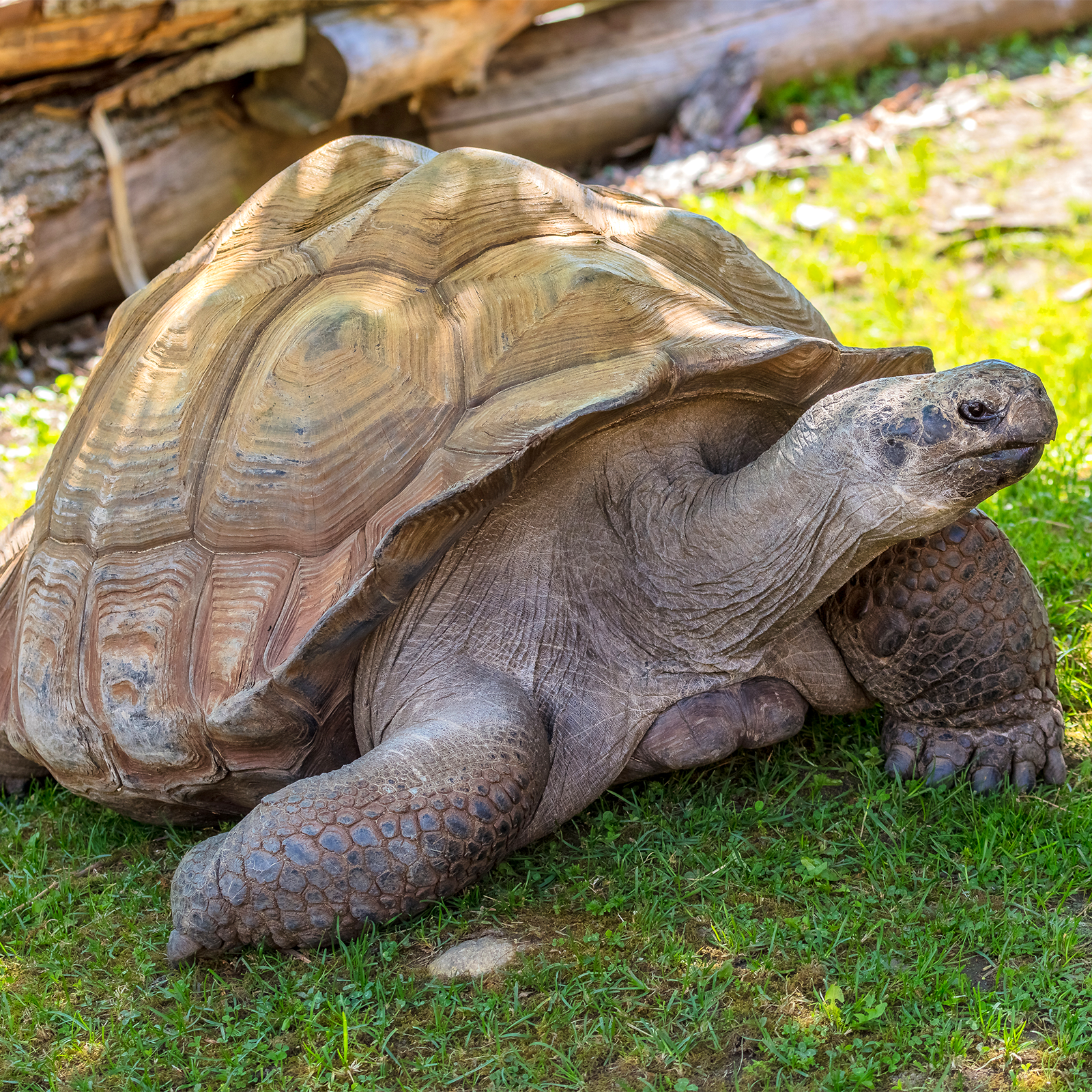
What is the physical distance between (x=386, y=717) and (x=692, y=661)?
72cm

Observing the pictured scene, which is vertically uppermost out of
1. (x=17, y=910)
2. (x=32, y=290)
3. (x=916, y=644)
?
(x=32, y=290)

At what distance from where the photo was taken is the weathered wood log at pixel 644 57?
7145 millimetres

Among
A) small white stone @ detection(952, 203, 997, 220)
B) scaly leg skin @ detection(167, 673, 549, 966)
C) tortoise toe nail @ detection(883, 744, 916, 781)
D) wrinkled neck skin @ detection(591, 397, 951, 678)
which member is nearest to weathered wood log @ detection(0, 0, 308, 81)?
small white stone @ detection(952, 203, 997, 220)

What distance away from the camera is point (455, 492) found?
247cm

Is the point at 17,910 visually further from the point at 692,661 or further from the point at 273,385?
the point at 692,661

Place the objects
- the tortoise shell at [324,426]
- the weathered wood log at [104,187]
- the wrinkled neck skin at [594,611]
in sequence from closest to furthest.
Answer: the tortoise shell at [324,426], the wrinkled neck skin at [594,611], the weathered wood log at [104,187]

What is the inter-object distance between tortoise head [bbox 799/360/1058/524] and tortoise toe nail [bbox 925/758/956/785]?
69cm

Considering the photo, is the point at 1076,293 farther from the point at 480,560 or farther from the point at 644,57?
the point at 480,560

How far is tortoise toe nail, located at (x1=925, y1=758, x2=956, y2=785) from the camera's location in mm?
2836

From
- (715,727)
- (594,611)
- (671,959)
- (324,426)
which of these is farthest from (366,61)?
(671,959)

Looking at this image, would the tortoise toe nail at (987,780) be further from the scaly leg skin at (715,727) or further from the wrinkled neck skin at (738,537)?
the wrinkled neck skin at (738,537)

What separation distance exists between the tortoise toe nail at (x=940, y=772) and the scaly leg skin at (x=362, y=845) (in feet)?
3.25

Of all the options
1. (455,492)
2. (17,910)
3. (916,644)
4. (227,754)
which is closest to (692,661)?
(916,644)

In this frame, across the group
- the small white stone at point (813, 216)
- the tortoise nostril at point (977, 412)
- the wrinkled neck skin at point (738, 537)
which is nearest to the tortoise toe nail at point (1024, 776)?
the wrinkled neck skin at point (738, 537)
